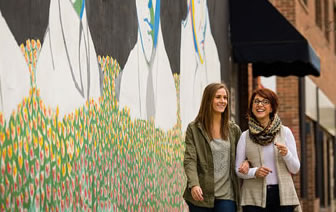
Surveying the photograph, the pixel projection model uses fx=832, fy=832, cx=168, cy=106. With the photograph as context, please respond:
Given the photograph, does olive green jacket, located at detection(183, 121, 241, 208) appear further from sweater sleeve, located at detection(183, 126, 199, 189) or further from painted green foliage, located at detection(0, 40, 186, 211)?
painted green foliage, located at detection(0, 40, 186, 211)

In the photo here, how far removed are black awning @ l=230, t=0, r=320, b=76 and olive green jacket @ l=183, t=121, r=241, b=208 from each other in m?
6.27

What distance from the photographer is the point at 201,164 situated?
656 cm

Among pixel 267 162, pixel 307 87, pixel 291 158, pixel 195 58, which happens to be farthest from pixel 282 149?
pixel 307 87

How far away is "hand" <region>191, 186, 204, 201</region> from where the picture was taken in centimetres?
629

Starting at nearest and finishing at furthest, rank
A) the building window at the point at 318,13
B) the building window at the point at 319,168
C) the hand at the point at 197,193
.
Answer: the hand at the point at 197,193, the building window at the point at 319,168, the building window at the point at 318,13

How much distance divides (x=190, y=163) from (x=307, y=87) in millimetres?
13844

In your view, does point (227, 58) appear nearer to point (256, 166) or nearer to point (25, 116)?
point (256, 166)

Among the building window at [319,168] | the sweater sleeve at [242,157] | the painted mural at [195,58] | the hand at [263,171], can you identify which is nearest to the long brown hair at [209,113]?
the sweater sleeve at [242,157]

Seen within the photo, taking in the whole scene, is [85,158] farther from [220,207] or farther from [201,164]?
[220,207]

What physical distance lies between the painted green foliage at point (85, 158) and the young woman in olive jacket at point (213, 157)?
2.05 ft

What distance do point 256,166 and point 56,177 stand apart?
195 centimetres

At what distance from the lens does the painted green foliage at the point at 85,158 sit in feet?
15.4

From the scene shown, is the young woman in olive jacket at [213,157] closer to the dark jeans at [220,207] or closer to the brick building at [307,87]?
the dark jeans at [220,207]

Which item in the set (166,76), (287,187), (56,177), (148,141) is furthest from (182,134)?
(56,177)
